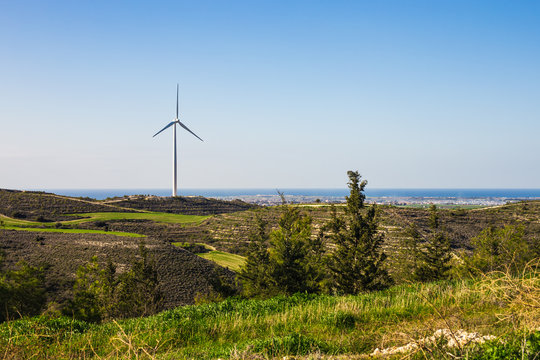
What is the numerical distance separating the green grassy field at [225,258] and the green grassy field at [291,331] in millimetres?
60009

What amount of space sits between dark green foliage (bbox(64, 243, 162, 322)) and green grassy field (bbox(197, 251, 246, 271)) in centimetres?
2640

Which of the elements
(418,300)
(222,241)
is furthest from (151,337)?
(222,241)

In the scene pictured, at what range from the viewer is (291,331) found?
333 inches

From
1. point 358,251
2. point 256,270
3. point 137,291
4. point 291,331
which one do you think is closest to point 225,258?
point 256,270

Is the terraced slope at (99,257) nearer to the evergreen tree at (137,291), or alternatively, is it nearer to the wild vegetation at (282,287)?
the wild vegetation at (282,287)

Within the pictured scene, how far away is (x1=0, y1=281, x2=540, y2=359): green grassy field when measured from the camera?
586cm

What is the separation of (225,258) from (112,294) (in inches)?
1439

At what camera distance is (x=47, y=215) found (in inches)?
3664

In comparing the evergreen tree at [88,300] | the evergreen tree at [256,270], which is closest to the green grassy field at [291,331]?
the evergreen tree at [88,300]

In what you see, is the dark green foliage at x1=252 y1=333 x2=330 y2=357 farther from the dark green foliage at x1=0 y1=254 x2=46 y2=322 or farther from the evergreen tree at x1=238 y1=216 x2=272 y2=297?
the dark green foliage at x1=0 y1=254 x2=46 y2=322

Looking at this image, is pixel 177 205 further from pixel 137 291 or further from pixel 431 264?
pixel 431 264

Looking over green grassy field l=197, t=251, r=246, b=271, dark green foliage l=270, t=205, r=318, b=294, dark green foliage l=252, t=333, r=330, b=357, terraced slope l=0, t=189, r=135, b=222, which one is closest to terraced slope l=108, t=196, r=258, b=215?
terraced slope l=0, t=189, r=135, b=222

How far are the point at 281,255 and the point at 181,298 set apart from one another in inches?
729

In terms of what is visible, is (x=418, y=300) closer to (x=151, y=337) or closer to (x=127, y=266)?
(x=151, y=337)
